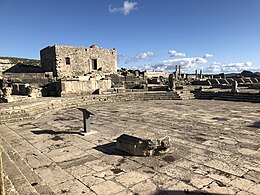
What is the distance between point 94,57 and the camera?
29234 mm

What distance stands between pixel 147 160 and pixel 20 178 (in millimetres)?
2360

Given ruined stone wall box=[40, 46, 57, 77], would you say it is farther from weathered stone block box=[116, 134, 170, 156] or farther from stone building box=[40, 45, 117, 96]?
weathered stone block box=[116, 134, 170, 156]

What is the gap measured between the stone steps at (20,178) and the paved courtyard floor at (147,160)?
149 millimetres

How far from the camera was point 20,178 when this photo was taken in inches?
134

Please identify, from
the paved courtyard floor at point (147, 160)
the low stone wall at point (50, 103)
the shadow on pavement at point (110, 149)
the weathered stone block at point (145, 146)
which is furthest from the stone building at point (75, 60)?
the weathered stone block at point (145, 146)

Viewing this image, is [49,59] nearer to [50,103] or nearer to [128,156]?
[50,103]

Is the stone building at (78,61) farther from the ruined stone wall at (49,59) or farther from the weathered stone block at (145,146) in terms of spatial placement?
the weathered stone block at (145,146)

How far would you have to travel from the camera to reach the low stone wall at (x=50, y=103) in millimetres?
A: 8609

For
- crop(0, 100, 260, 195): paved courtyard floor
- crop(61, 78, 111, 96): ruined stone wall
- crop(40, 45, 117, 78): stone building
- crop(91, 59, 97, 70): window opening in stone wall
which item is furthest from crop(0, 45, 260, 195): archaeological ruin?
crop(91, 59, 97, 70): window opening in stone wall

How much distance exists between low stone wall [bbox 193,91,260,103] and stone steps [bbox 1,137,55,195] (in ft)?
45.2

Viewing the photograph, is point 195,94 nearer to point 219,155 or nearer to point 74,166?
point 219,155

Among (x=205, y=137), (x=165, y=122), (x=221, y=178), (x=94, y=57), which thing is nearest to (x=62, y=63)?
(x=94, y=57)

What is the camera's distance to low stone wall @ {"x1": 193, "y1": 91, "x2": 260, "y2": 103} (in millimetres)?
13631

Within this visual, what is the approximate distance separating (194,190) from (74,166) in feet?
7.50
